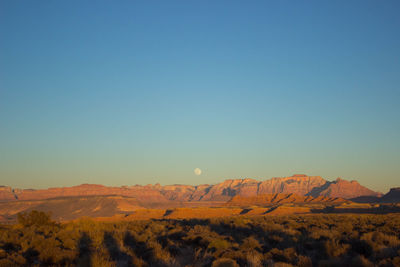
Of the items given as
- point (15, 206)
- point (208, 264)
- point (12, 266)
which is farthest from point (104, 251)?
point (15, 206)

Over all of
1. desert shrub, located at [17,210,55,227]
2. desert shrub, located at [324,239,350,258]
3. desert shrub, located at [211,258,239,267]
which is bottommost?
desert shrub, located at [17,210,55,227]

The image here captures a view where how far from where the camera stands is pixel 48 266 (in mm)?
10531

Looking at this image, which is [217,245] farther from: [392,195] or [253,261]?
[392,195]

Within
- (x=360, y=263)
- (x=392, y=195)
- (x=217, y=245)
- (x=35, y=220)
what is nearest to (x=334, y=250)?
(x=360, y=263)

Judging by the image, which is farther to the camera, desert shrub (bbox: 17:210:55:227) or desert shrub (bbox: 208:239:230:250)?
desert shrub (bbox: 17:210:55:227)

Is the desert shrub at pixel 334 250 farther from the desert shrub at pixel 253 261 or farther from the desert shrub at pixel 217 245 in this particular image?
the desert shrub at pixel 217 245

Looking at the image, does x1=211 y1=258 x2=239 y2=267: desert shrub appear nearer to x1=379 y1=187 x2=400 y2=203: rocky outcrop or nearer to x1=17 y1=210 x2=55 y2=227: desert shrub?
x1=17 y1=210 x2=55 y2=227: desert shrub

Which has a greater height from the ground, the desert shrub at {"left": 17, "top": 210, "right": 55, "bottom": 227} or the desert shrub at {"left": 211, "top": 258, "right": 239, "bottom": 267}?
the desert shrub at {"left": 211, "top": 258, "right": 239, "bottom": 267}

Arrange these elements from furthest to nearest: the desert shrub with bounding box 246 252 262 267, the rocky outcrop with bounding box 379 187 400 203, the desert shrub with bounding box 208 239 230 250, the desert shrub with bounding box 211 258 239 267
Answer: the rocky outcrop with bounding box 379 187 400 203 < the desert shrub with bounding box 208 239 230 250 < the desert shrub with bounding box 246 252 262 267 < the desert shrub with bounding box 211 258 239 267

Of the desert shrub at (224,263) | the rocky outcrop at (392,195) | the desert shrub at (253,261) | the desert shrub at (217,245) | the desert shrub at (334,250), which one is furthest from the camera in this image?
the rocky outcrop at (392,195)

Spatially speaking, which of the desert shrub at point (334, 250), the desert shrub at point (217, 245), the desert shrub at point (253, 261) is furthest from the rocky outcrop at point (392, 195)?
the desert shrub at point (253, 261)

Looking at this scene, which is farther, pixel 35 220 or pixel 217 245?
pixel 35 220

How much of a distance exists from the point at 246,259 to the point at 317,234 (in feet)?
27.4

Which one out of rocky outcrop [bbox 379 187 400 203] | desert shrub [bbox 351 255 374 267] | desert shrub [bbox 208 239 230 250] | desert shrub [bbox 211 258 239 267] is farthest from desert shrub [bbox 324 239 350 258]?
rocky outcrop [bbox 379 187 400 203]
